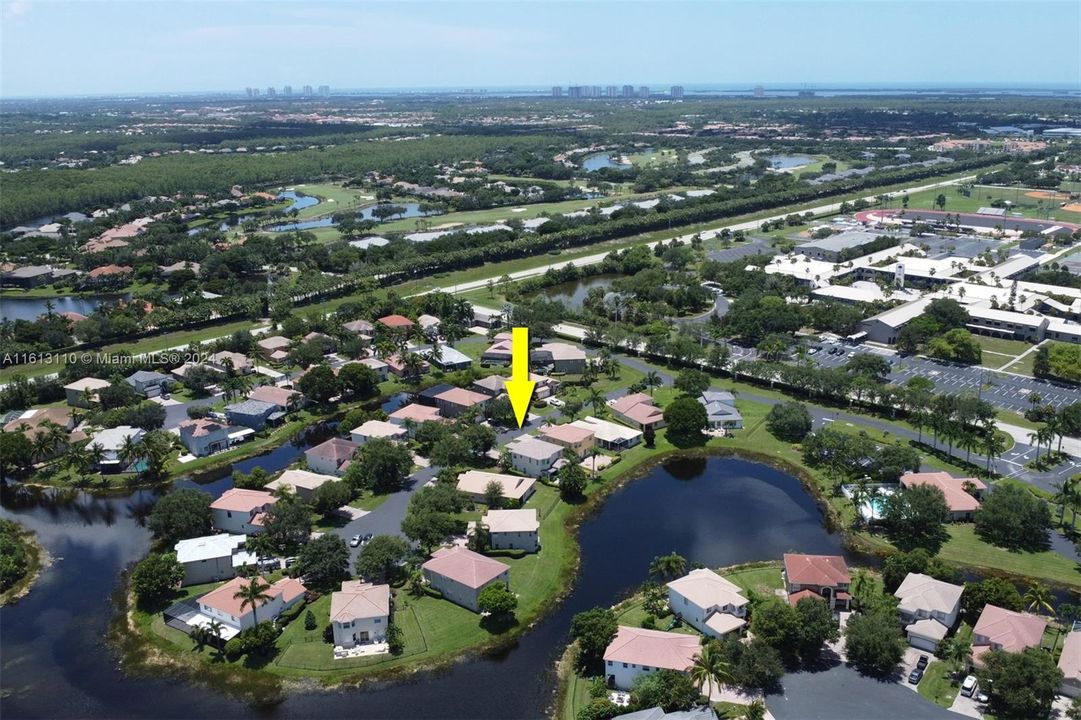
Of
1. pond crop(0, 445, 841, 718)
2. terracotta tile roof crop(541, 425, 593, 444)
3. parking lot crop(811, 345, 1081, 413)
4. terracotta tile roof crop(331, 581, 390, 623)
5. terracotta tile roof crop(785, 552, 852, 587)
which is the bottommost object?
pond crop(0, 445, 841, 718)

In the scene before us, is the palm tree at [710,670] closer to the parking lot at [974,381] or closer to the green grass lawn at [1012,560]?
the green grass lawn at [1012,560]

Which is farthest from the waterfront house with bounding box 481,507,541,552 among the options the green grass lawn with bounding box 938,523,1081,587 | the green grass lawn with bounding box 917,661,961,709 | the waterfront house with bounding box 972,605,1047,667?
the green grass lawn with bounding box 938,523,1081,587

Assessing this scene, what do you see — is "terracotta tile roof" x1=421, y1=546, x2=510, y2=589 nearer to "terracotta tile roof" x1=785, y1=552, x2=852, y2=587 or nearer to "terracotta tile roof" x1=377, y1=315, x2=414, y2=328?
"terracotta tile roof" x1=785, y1=552, x2=852, y2=587

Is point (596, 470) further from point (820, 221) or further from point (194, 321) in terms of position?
point (820, 221)

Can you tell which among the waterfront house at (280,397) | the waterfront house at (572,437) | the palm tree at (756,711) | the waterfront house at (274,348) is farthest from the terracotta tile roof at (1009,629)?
the waterfront house at (274,348)

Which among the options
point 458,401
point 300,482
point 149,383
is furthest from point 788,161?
point 300,482

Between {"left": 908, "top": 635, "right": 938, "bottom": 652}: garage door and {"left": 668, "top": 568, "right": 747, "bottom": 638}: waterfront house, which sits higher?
{"left": 668, "top": 568, "right": 747, "bottom": 638}: waterfront house
